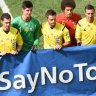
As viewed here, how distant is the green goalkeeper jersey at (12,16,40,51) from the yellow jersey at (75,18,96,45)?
2.99 feet

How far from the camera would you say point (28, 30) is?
1114 centimetres

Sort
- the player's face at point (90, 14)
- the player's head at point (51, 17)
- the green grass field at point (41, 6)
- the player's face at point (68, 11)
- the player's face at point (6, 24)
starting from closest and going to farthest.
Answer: the player's face at point (6, 24)
the player's head at point (51, 17)
the player's face at point (90, 14)
the player's face at point (68, 11)
the green grass field at point (41, 6)

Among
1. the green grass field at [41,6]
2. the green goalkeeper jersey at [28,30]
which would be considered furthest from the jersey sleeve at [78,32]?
the green grass field at [41,6]

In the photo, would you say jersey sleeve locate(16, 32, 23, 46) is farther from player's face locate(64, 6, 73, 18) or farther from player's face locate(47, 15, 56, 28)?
player's face locate(64, 6, 73, 18)

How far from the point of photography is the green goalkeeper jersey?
11094mm

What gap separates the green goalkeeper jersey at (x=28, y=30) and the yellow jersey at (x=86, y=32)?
35.9 inches

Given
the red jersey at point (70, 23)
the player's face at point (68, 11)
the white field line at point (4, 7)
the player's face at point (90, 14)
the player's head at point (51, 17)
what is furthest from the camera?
the white field line at point (4, 7)

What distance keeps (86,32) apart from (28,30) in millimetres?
1264

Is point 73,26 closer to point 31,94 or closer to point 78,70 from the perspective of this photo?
point 78,70

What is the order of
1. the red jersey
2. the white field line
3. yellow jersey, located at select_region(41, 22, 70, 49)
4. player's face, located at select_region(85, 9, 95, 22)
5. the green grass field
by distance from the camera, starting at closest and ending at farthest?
player's face, located at select_region(85, 9, 95, 22)
yellow jersey, located at select_region(41, 22, 70, 49)
the red jersey
the green grass field
the white field line

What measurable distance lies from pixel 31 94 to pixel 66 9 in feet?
6.56

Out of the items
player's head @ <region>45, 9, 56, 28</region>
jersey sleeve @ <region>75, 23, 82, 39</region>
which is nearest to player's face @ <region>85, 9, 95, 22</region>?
jersey sleeve @ <region>75, 23, 82, 39</region>

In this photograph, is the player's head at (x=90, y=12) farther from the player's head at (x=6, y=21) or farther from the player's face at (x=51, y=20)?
the player's head at (x=6, y=21)

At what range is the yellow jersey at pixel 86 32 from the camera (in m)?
11.0
